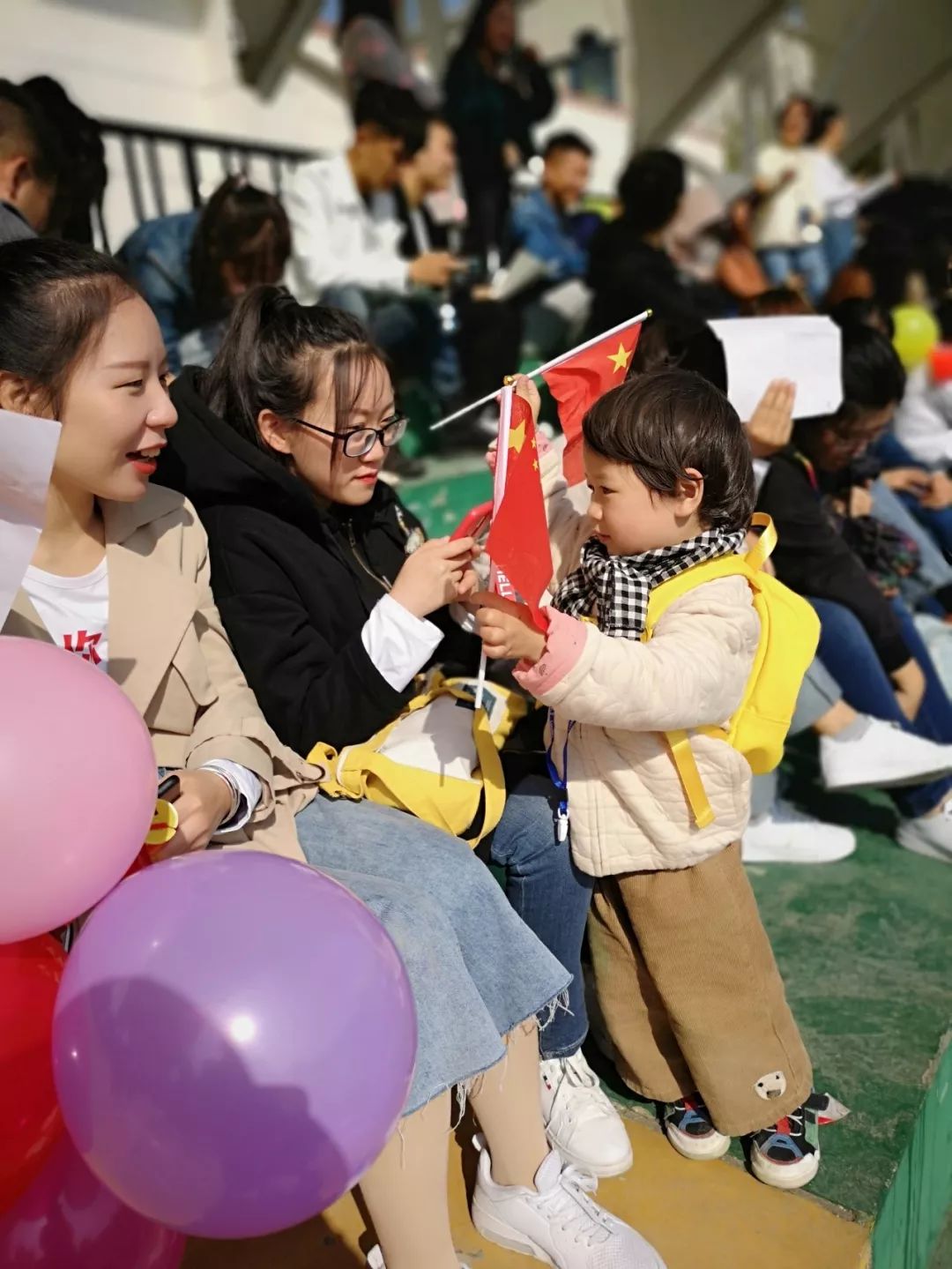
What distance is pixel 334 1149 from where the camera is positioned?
1146 millimetres

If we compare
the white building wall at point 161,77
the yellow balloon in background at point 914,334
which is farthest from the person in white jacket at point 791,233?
the white building wall at point 161,77

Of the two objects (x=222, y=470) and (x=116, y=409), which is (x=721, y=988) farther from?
(x=116, y=409)

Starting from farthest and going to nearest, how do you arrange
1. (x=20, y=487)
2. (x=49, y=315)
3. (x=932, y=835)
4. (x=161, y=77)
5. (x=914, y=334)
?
1. (x=161, y=77)
2. (x=914, y=334)
3. (x=932, y=835)
4. (x=49, y=315)
5. (x=20, y=487)

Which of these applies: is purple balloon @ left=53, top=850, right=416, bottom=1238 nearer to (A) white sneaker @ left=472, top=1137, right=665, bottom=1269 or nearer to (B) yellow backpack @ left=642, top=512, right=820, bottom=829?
(A) white sneaker @ left=472, top=1137, right=665, bottom=1269

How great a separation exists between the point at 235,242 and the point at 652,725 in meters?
2.79

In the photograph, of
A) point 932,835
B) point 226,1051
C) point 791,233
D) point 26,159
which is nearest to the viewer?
point 226,1051

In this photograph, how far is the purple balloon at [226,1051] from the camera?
1.09m

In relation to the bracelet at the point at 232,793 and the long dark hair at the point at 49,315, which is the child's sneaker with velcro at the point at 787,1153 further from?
the long dark hair at the point at 49,315

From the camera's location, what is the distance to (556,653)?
162 centimetres

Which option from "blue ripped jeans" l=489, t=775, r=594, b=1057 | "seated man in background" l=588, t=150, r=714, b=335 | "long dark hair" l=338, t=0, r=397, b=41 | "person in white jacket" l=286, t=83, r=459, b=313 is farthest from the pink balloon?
"long dark hair" l=338, t=0, r=397, b=41

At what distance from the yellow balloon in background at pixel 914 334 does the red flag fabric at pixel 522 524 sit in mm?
4042

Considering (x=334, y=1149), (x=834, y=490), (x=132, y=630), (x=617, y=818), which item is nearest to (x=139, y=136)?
(x=834, y=490)

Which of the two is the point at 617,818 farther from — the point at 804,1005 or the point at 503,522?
the point at 804,1005

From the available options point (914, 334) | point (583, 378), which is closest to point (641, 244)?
point (914, 334)
